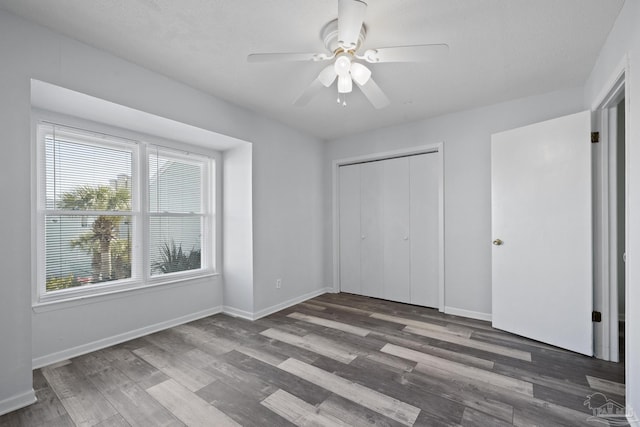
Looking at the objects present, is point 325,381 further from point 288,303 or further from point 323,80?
point 323,80

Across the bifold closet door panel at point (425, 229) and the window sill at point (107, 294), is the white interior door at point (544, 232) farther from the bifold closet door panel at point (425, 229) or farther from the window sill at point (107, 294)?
the window sill at point (107, 294)

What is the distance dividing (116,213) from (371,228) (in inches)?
124

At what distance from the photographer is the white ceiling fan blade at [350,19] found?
1.39 metres

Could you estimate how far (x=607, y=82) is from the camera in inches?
82.1

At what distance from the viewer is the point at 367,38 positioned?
2059mm

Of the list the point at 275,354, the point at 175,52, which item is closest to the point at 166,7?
the point at 175,52

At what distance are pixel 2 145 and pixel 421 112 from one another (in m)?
3.72

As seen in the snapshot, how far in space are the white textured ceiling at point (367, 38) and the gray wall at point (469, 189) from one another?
1.11ft

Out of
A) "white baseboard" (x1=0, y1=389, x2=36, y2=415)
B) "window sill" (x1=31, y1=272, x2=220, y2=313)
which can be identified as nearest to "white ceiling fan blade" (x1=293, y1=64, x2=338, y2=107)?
"window sill" (x1=31, y1=272, x2=220, y2=313)

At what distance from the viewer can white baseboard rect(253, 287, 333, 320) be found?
3496mm

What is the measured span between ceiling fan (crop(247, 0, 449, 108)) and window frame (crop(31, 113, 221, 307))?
1870 mm

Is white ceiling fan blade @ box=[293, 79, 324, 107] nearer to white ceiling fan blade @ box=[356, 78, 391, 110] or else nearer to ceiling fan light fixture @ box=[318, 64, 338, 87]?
ceiling fan light fixture @ box=[318, 64, 338, 87]

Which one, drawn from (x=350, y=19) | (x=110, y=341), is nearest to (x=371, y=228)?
(x=350, y=19)

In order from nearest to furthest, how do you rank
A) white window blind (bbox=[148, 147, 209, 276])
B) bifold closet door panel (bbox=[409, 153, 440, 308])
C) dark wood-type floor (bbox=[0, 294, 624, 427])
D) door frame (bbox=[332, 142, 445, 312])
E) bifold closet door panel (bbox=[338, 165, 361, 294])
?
dark wood-type floor (bbox=[0, 294, 624, 427])
white window blind (bbox=[148, 147, 209, 276])
door frame (bbox=[332, 142, 445, 312])
bifold closet door panel (bbox=[409, 153, 440, 308])
bifold closet door panel (bbox=[338, 165, 361, 294])
